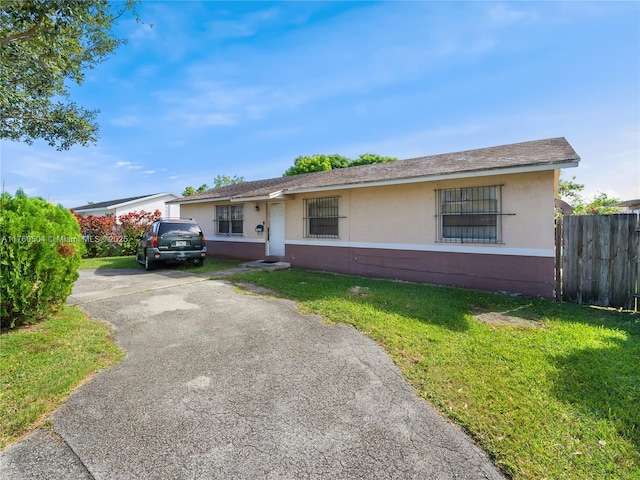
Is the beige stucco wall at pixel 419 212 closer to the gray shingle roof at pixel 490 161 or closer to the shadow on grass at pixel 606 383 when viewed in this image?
the gray shingle roof at pixel 490 161

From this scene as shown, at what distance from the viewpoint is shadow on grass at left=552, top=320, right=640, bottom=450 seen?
2.70m

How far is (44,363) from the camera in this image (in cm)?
365

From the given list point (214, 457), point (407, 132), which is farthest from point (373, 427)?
point (407, 132)

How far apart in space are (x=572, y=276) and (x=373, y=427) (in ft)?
20.8

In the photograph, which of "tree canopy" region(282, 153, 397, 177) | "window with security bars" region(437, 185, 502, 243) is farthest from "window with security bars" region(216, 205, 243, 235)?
"tree canopy" region(282, 153, 397, 177)

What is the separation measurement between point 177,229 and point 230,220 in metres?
3.71

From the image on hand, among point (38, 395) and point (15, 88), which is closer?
point (38, 395)

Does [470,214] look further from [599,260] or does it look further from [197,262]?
[197,262]

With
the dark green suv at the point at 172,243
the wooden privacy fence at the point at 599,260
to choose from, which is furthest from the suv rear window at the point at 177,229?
the wooden privacy fence at the point at 599,260

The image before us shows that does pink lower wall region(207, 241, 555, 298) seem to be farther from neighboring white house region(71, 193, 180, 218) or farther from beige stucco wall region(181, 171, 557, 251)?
neighboring white house region(71, 193, 180, 218)

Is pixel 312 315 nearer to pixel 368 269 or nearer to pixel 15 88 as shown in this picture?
pixel 368 269

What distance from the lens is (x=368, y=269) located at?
9.67 m

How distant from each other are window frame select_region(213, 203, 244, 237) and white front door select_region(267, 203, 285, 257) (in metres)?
1.90

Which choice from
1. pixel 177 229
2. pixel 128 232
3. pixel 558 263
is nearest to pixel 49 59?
pixel 177 229
